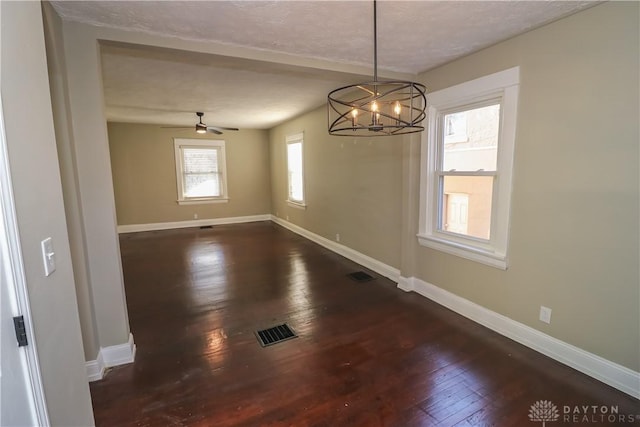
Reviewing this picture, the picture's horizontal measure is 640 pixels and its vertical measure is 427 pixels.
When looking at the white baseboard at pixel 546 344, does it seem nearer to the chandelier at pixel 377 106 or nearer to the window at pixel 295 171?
the chandelier at pixel 377 106

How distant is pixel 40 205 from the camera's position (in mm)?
1131

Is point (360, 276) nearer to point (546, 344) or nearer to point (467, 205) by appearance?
point (467, 205)

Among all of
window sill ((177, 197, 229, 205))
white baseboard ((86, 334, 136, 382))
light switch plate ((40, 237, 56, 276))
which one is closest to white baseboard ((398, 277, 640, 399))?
white baseboard ((86, 334, 136, 382))

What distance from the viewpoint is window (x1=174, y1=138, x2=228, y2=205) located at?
757 cm

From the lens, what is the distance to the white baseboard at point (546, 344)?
202cm

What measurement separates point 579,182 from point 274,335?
8.79ft

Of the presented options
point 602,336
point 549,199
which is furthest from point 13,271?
point 602,336

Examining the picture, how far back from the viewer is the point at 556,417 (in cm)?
185

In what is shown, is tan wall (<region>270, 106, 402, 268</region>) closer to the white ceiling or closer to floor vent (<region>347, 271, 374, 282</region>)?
floor vent (<region>347, 271, 374, 282</region>)

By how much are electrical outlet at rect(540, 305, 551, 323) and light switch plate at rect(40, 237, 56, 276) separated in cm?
313

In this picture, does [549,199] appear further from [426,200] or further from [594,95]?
[426,200]

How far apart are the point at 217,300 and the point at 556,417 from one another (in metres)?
3.11

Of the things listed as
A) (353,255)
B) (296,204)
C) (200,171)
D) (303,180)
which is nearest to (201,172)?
(200,171)

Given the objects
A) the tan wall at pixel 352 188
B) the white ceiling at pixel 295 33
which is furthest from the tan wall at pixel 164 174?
the white ceiling at pixel 295 33
